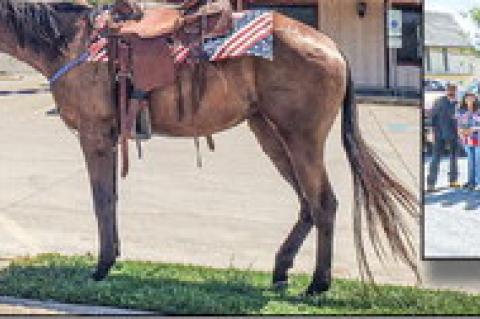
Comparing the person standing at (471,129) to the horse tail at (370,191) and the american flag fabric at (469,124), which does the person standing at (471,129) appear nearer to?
the american flag fabric at (469,124)

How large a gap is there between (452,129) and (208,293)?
224 centimetres

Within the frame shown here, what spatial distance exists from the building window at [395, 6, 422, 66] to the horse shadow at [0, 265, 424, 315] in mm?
15331

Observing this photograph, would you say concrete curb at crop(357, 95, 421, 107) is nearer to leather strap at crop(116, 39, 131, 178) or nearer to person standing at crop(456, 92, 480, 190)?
person standing at crop(456, 92, 480, 190)

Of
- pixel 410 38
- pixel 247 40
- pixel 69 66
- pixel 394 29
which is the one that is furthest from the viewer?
pixel 410 38

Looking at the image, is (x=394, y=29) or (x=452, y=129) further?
(x=394, y=29)

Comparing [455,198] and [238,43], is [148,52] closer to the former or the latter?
[238,43]

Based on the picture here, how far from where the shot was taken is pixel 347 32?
2205 cm

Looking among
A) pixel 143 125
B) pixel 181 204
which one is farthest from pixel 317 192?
pixel 181 204

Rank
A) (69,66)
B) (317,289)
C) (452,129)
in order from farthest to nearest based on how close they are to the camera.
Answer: (317,289), (69,66), (452,129)

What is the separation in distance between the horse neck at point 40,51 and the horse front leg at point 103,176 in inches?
21.0

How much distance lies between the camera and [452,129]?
5.73 meters

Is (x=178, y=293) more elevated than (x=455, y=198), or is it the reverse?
(x=455, y=198)

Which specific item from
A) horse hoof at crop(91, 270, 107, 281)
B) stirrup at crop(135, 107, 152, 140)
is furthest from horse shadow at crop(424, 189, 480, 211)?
horse hoof at crop(91, 270, 107, 281)

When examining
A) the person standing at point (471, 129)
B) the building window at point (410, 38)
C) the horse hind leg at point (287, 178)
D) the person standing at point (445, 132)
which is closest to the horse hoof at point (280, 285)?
the horse hind leg at point (287, 178)
